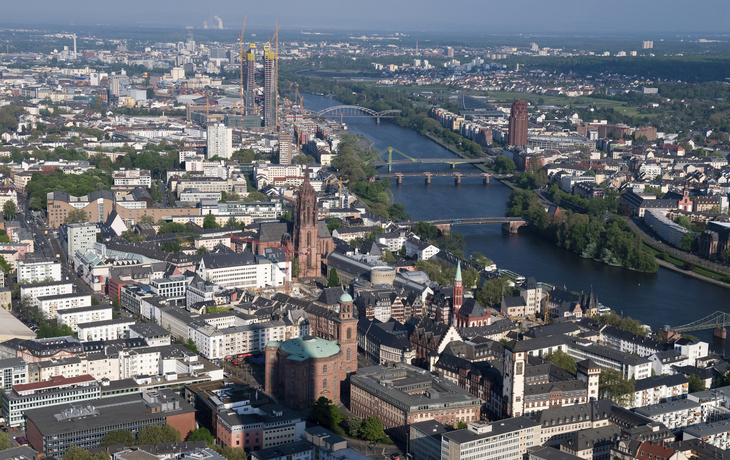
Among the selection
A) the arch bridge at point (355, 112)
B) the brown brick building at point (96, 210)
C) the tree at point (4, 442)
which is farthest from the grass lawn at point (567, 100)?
the tree at point (4, 442)

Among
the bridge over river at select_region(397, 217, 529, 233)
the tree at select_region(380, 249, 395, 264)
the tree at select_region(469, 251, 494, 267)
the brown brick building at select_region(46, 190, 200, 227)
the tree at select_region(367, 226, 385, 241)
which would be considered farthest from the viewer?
the bridge over river at select_region(397, 217, 529, 233)

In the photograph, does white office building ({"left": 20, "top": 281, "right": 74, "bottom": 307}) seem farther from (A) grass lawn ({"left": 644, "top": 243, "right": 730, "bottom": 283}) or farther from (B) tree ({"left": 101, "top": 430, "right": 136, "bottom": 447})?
(A) grass lawn ({"left": 644, "top": 243, "right": 730, "bottom": 283})

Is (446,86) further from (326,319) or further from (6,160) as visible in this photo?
(326,319)

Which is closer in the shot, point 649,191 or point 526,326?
point 526,326

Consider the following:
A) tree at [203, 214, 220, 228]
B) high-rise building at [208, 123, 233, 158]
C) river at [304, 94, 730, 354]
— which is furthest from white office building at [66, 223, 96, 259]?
high-rise building at [208, 123, 233, 158]

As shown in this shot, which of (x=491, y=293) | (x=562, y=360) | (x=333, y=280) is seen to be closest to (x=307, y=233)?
(x=333, y=280)

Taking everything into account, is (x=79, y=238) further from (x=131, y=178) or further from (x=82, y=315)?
(x=131, y=178)

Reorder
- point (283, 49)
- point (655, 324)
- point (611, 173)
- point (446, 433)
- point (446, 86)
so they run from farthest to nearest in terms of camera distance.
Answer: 1. point (283, 49)
2. point (446, 86)
3. point (611, 173)
4. point (655, 324)
5. point (446, 433)

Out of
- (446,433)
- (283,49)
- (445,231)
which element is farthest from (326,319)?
(283,49)
